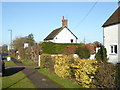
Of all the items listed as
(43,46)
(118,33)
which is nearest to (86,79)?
(118,33)

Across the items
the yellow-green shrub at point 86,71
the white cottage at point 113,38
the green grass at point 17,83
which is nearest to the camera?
the yellow-green shrub at point 86,71

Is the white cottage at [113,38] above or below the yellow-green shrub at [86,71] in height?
above

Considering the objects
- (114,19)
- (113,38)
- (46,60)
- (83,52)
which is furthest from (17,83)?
(83,52)

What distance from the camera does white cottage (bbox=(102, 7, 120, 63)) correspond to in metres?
23.2

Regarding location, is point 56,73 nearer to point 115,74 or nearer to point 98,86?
point 98,86

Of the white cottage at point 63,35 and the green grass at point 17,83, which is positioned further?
the white cottage at point 63,35

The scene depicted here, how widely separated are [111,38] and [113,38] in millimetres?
499

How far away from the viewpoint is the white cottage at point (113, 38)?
23.2m

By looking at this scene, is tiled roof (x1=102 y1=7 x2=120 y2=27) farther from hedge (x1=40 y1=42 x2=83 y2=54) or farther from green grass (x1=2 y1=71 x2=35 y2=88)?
green grass (x1=2 y1=71 x2=35 y2=88)

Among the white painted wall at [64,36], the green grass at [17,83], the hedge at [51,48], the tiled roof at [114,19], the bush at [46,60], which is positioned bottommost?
the green grass at [17,83]

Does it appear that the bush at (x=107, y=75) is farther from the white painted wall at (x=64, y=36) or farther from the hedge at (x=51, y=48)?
the white painted wall at (x=64, y=36)

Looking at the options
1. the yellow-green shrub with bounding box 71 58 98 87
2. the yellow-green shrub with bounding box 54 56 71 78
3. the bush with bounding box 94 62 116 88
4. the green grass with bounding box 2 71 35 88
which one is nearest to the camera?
the bush with bounding box 94 62 116 88

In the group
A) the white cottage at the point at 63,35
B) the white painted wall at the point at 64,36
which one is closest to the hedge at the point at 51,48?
the white cottage at the point at 63,35

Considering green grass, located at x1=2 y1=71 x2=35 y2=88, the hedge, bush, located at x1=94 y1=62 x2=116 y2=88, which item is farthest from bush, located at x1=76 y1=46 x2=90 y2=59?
bush, located at x1=94 y1=62 x2=116 y2=88
